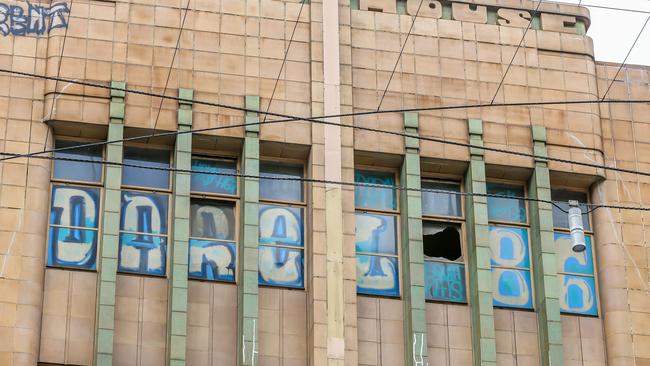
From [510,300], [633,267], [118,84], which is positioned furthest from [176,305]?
[633,267]

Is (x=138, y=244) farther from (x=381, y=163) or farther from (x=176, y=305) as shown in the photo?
(x=381, y=163)

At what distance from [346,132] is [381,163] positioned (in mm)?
1205

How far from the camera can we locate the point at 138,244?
1369 inches

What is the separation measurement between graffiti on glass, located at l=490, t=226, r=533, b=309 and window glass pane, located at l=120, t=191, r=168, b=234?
7.32 m

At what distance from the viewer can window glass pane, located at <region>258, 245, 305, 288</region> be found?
3500 centimetres

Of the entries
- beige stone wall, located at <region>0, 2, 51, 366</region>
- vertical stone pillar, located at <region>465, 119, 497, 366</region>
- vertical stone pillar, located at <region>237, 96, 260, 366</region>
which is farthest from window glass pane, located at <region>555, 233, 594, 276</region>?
beige stone wall, located at <region>0, 2, 51, 366</region>

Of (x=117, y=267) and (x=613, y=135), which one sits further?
(x=613, y=135)

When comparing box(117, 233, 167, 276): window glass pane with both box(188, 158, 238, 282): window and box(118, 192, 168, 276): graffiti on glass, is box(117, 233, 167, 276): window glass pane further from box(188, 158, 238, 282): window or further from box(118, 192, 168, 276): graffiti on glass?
box(188, 158, 238, 282): window

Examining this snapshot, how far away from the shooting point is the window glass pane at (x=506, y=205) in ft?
122

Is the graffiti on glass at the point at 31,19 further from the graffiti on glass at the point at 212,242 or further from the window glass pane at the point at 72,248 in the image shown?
the graffiti on glass at the point at 212,242

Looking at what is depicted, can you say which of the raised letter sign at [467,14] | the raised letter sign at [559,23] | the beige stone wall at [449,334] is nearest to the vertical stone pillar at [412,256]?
the beige stone wall at [449,334]

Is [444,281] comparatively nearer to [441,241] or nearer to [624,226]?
[441,241]

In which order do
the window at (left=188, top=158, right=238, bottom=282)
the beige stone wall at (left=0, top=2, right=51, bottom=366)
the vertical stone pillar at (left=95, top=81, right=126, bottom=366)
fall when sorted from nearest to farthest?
the beige stone wall at (left=0, top=2, right=51, bottom=366)
the vertical stone pillar at (left=95, top=81, right=126, bottom=366)
the window at (left=188, top=158, right=238, bottom=282)

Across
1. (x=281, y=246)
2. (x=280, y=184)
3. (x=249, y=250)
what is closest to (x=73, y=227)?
(x=249, y=250)
